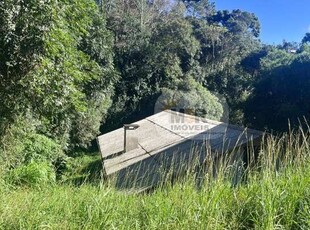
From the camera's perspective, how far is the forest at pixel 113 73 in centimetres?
548

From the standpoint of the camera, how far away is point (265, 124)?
1925cm

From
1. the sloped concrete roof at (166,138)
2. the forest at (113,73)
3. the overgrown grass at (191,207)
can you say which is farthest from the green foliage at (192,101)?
the overgrown grass at (191,207)

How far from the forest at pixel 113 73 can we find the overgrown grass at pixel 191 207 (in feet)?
0.89

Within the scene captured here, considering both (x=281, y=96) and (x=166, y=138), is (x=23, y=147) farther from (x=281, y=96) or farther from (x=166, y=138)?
(x=281, y=96)

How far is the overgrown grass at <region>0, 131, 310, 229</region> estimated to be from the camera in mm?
2775

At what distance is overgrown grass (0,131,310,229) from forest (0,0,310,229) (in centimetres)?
27

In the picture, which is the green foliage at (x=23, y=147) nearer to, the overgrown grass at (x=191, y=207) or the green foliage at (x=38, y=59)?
the green foliage at (x=38, y=59)

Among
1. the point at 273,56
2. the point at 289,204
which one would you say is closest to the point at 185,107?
the point at 273,56

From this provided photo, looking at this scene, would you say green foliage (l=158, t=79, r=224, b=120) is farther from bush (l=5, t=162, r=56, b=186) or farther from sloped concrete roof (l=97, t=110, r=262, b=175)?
bush (l=5, t=162, r=56, b=186)

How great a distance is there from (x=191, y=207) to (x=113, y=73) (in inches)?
546

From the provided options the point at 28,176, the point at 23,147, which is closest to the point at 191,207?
the point at 28,176

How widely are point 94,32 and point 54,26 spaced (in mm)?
9632

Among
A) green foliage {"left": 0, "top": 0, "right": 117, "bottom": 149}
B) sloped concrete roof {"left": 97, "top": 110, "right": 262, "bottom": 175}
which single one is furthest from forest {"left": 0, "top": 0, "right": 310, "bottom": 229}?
sloped concrete roof {"left": 97, "top": 110, "right": 262, "bottom": 175}

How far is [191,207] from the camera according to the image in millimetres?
2947
